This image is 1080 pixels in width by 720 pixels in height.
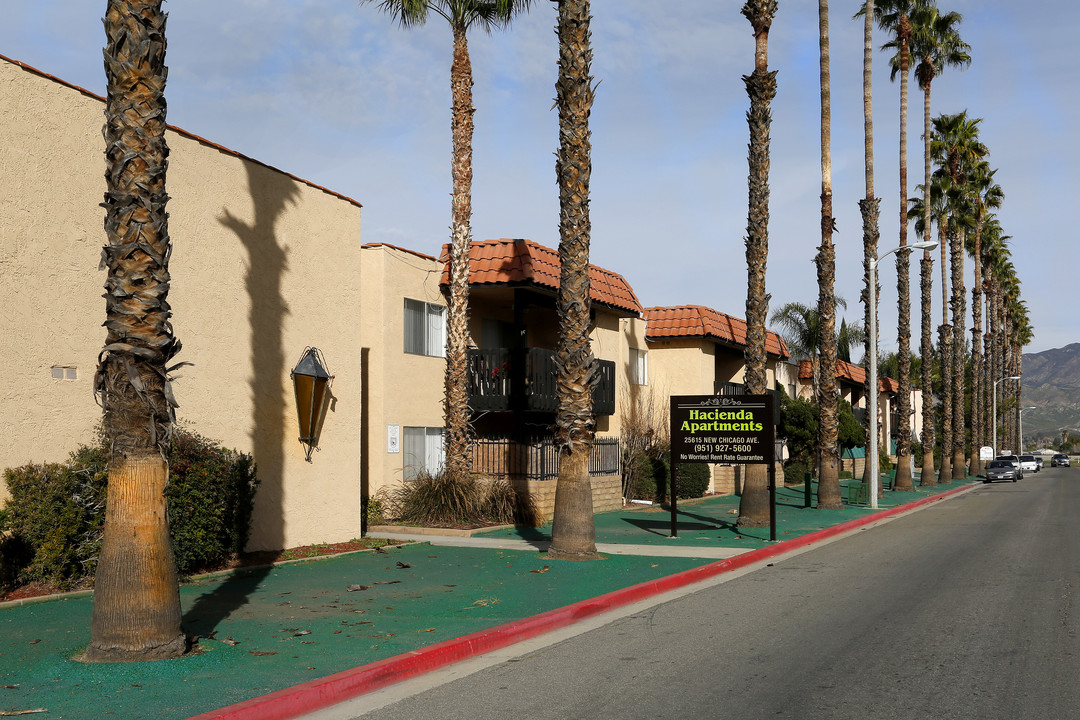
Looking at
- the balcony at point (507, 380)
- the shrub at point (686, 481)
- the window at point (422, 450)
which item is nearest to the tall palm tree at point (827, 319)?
the shrub at point (686, 481)

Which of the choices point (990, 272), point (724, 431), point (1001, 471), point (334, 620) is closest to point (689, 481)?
point (724, 431)

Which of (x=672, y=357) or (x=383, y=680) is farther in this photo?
(x=672, y=357)

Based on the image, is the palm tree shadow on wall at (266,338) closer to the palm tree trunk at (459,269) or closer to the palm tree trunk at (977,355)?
the palm tree trunk at (459,269)

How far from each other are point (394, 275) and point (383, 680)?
15648mm

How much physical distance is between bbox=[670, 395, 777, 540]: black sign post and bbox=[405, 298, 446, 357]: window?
22.6ft

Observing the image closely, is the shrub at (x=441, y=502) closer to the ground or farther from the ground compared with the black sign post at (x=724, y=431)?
closer to the ground

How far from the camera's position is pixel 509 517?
72.5 feet

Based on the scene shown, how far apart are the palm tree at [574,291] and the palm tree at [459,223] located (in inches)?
234

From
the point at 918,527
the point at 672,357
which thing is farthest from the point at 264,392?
the point at 672,357

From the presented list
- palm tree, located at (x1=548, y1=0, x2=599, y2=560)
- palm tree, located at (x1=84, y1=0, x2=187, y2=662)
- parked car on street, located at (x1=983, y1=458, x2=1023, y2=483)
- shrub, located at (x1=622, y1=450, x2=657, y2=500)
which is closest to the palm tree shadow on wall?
palm tree, located at (x1=548, y1=0, x2=599, y2=560)

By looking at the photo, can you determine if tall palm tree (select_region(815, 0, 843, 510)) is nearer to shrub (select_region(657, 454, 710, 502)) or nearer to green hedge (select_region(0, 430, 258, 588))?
shrub (select_region(657, 454, 710, 502))

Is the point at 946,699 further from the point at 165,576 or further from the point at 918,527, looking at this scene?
the point at 918,527

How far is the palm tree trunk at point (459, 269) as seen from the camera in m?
21.5

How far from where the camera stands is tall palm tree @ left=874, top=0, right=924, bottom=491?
1588 inches
